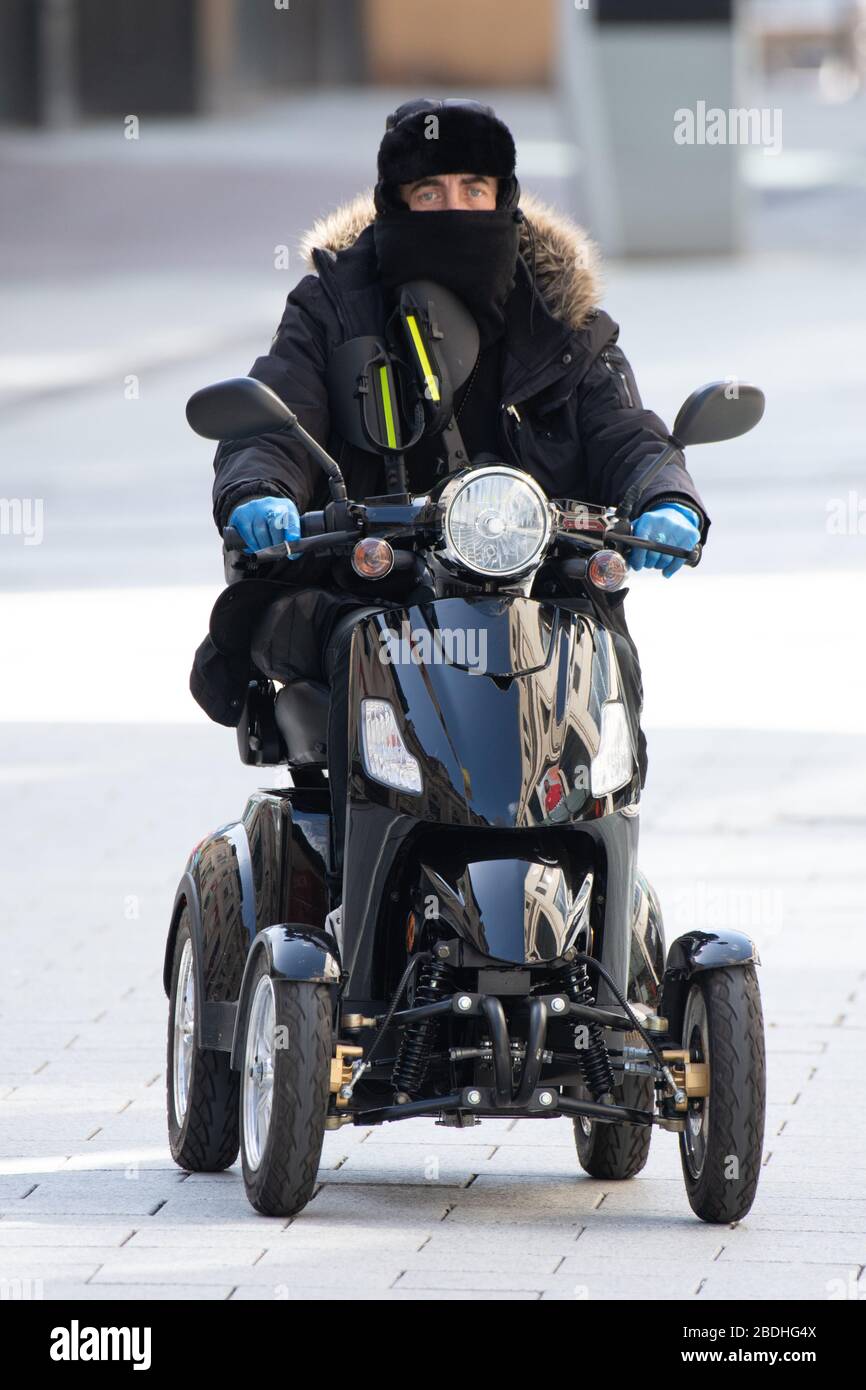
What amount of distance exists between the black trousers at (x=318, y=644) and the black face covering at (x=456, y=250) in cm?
60

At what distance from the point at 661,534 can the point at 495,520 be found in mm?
341

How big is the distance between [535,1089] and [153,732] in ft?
17.3

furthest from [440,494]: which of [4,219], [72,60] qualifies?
[72,60]

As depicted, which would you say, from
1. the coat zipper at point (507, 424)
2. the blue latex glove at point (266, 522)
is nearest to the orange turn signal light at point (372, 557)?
the blue latex glove at point (266, 522)

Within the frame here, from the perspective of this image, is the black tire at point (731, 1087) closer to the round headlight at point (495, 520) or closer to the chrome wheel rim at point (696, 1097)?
the chrome wheel rim at point (696, 1097)

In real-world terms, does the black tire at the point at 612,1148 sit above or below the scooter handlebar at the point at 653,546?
below

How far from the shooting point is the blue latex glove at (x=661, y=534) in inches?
182

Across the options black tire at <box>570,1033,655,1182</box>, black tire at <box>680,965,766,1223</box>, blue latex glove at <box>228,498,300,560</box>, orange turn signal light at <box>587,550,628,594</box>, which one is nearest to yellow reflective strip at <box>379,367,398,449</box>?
blue latex glove at <box>228,498,300,560</box>

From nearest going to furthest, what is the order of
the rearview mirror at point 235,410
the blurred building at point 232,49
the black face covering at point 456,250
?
1. the rearview mirror at point 235,410
2. the black face covering at point 456,250
3. the blurred building at point 232,49

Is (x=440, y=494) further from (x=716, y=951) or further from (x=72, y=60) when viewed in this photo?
(x=72, y=60)

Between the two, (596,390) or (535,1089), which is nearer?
(535,1089)

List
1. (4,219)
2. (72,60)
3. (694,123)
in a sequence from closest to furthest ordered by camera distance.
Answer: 1. (694,123)
2. (4,219)
3. (72,60)

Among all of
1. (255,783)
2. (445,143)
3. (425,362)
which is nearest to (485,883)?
(425,362)
